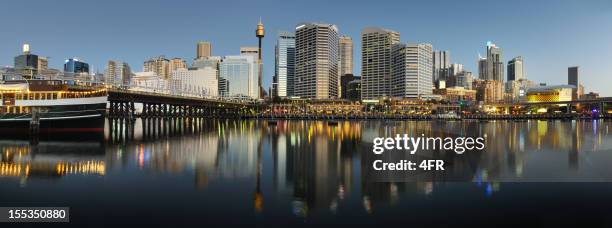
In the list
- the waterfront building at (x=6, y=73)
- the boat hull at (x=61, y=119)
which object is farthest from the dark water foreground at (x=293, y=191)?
the waterfront building at (x=6, y=73)

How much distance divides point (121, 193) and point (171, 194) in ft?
8.13

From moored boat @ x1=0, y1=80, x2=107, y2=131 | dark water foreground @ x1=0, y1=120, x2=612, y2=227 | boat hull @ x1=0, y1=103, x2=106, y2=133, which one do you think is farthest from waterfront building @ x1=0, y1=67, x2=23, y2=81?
→ dark water foreground @ x1=0, y1=120, x2=612, y2=227

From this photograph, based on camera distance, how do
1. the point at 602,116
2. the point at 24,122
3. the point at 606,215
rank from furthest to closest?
the point at 602,116 < the point at 24,122 < the point at 606,215

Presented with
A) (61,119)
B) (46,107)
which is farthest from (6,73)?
(61,119)

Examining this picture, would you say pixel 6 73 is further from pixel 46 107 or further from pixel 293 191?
pixel 293 191

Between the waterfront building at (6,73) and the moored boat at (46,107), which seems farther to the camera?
the waterfront building at (6,73)

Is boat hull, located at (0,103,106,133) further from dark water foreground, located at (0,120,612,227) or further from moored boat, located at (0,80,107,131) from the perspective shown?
dark water foreground, located at (0,120,612,227)

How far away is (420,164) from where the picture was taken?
2822 cm

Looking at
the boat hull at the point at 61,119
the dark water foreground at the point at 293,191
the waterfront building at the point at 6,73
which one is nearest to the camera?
the dark water foreground at the point at 293,191

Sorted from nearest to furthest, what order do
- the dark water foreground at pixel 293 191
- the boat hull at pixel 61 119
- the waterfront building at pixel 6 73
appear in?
the dark water foreground at pixel 293 191 < the boat hull at pixel 61 119 < the waterfront building at pixel 6 73

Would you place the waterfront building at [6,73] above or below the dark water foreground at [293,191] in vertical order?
above

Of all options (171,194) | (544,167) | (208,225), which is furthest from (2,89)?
(544,167)

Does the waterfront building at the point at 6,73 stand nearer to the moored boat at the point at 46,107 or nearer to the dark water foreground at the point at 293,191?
the moored boat at the point at 46,107

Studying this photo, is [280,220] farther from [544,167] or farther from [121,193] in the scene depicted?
[544,167]
